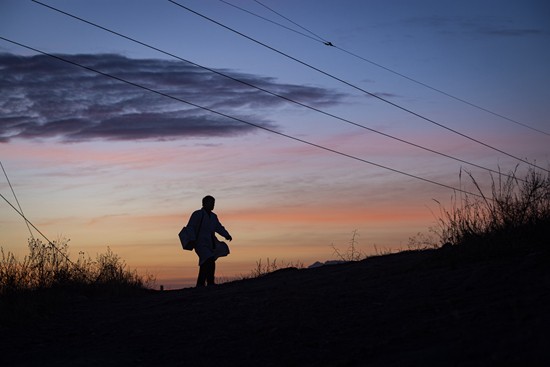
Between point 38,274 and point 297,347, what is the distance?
7980 mm

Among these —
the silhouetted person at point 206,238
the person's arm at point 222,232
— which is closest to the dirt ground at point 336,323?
the silhouetted person at point 206,238

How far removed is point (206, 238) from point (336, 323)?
28.3ft

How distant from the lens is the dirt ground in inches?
247

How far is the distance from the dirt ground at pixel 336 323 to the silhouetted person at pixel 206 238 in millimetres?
4468

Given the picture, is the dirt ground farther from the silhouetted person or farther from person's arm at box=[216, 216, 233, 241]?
person's arm at box=[216, 216, 233, 241]

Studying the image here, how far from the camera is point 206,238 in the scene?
16.4m

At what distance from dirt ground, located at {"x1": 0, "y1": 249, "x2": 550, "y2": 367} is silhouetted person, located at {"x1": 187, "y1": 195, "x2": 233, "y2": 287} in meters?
4.47

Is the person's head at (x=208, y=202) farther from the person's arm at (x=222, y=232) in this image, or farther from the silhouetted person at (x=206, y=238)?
the person's arm at (x=222, y=232)

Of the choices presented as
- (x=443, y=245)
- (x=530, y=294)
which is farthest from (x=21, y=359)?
(x=443, y=245)

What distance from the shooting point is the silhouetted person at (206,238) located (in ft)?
53.7

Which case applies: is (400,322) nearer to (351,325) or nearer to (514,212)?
(351,325)

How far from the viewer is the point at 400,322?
752 cm

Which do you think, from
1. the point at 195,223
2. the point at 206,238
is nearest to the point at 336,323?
the point at 206,238

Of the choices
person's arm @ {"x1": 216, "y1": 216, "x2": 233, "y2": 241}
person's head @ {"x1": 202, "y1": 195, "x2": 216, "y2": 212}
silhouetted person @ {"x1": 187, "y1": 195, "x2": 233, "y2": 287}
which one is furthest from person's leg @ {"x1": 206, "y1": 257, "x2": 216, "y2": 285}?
person's head @ {"x1": 202, "y1": 195, "x2": 216, "y2": 212}
